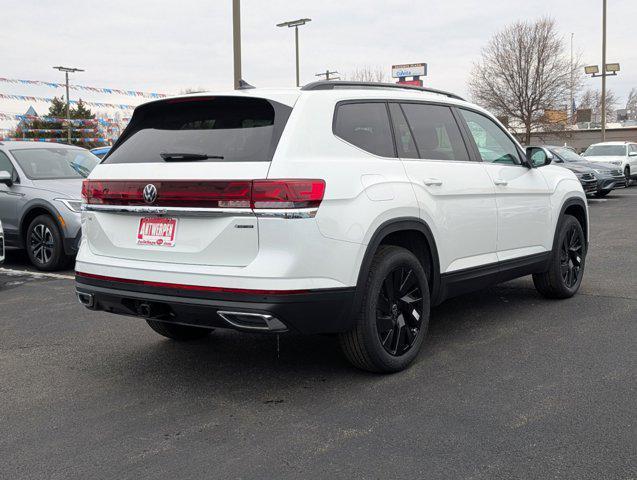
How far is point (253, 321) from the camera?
3.69 meters

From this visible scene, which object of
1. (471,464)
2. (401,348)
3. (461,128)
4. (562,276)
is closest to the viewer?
(471,464)

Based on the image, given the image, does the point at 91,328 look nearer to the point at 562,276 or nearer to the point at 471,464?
the point at 471,464

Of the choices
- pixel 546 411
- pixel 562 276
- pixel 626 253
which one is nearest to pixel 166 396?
pixel 546 411

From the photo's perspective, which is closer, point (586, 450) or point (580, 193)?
point (586, 450)

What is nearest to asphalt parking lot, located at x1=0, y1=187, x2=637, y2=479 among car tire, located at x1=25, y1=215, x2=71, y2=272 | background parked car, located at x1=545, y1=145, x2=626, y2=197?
car tire, located at x1=25, y1=215, x2=71, y2=272

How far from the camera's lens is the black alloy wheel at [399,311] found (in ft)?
14.0

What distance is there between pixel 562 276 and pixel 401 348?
2.55 meters

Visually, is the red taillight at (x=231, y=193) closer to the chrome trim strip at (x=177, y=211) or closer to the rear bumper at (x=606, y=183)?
the chrome trim strip at (x=177, y=211)

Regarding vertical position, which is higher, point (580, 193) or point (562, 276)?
point (580, 193)

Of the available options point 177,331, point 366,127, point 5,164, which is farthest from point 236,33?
point 366,127

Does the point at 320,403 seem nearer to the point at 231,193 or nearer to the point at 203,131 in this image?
the point at 231,193

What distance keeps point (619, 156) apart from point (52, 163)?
20134 millimetres

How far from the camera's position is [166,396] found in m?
4.09

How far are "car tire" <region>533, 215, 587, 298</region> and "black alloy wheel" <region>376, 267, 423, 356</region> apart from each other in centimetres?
219
